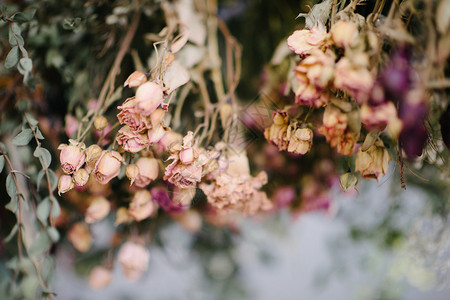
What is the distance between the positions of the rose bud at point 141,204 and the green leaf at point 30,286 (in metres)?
0.16

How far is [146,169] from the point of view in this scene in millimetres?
342

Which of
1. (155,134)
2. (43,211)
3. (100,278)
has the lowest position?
(100,278)

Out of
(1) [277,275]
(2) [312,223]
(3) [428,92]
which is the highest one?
(3) [428,92]

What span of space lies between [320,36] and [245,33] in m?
0.40

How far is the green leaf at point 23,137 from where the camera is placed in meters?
0.33

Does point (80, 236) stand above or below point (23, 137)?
below

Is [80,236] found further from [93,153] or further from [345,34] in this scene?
[345,34]

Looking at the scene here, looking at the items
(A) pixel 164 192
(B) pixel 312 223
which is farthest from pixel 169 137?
(B) pixel 312 223

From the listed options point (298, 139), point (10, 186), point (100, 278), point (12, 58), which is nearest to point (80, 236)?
point (100, 278)

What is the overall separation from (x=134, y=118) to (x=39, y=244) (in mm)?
210

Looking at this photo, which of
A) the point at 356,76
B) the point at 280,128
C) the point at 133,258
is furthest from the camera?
the point at 133,258

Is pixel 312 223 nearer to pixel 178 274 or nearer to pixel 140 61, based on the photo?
pixel 178 274

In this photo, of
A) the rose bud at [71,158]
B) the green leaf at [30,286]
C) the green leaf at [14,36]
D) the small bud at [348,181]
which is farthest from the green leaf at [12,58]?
the small bud at [348,181]

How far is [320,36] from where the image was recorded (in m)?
0.27
